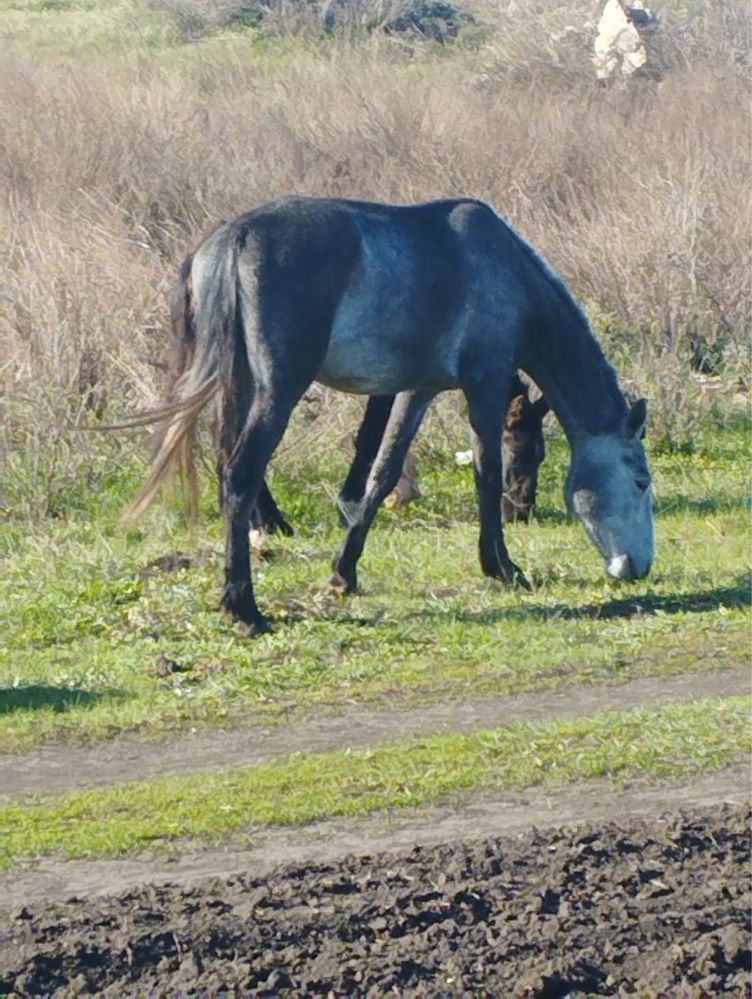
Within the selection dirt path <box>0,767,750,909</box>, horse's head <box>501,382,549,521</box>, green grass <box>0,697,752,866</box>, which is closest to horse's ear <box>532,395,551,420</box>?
horse's head <box>501,382,549,521</box>

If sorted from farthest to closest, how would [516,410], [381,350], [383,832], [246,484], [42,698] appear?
[516,410], [381,350], [246,484], [42,698], [383,832]

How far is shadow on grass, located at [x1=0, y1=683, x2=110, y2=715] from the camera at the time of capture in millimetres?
8109

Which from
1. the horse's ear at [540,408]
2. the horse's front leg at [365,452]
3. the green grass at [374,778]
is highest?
the horse's ear at [540,408]

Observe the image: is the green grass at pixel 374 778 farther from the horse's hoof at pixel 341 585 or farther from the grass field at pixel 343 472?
the horse's hoof at pixel 341 585

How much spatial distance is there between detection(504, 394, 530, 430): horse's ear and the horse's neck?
0.85 meters

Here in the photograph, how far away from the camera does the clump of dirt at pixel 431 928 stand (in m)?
4.68

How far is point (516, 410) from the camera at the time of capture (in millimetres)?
11805

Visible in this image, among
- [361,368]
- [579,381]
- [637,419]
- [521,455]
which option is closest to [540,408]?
[521,455]

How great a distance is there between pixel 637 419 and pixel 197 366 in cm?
276

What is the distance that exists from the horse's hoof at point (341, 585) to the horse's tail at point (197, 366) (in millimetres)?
982

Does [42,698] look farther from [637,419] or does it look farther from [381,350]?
[637,419]

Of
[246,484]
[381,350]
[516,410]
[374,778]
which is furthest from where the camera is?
[516,410]

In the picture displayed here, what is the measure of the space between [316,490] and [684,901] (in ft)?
25.3

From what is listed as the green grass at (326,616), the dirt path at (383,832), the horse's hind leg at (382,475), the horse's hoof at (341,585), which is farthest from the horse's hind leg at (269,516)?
the dirt path at (383,832)
